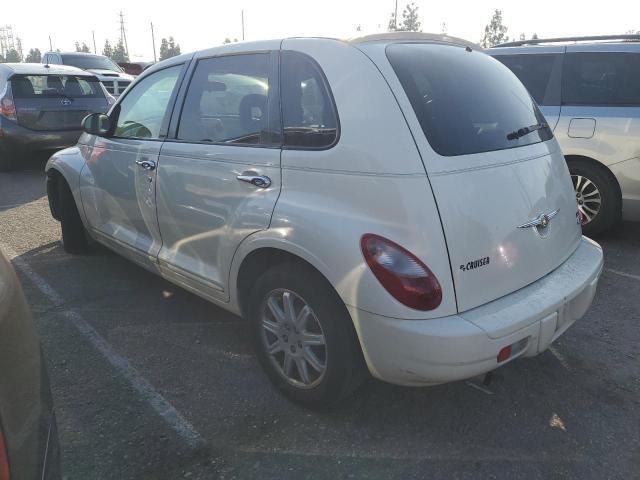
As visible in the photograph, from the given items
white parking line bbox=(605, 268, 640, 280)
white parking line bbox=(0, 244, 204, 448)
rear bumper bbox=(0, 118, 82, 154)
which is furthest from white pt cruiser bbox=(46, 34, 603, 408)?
rear bumper bbox=(0, 118, 82, 154)

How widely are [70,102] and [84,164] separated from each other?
16.8ft

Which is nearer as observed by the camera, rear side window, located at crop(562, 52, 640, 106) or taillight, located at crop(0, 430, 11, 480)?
taillight, located at crop(0, 430, 11, 480)

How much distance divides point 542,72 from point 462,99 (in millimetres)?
3272

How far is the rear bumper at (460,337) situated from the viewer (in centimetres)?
208

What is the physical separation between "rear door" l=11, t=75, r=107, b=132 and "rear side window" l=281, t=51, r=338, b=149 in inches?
275

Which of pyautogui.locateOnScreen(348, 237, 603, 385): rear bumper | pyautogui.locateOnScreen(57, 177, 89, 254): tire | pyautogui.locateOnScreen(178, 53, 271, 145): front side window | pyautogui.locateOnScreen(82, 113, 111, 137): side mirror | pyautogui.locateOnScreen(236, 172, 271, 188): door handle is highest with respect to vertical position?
pyautogui.locateOnScreen(178, 53, 271, 145): front side window

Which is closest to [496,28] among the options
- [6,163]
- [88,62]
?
[88,62]

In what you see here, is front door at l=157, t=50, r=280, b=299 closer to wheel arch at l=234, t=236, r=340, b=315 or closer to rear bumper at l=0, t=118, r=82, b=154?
wheel arch at l=234, t=236, r=340, b=315

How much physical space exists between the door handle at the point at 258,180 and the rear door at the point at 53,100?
6957 mm

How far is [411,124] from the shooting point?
2.22m

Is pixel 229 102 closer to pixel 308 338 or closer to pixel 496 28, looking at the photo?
pixel 308 338

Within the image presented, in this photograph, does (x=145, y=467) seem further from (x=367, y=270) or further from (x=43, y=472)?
(x=367, y=270)

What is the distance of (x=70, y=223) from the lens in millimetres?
4770

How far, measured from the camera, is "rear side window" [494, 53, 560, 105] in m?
5.19
